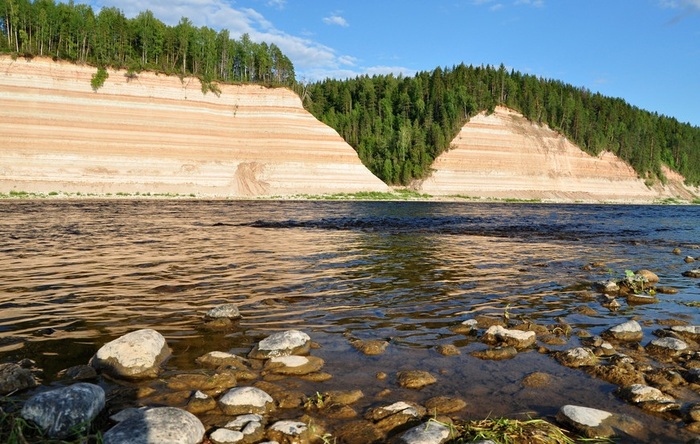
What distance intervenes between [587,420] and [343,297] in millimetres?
5875

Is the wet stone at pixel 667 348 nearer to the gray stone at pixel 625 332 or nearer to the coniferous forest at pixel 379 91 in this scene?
the gray stone at pixel 625 332

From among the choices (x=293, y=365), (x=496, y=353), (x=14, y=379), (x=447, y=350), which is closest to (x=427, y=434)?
(x=293, y=365)

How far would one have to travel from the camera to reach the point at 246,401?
Result: 458cm

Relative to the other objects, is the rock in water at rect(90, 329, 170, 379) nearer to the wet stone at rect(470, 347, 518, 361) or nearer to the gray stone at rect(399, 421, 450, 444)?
the gray stone at rect(399, 421, 450, 444)

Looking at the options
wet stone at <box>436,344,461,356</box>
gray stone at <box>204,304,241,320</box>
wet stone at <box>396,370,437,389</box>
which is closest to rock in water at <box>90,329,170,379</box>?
gray stone at <box>204,304,241,320</box>

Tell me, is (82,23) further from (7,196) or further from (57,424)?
(57,424)

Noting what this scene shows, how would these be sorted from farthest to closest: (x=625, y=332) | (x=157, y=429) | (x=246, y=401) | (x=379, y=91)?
1. (x=379, y=91)
2. (x=625, y=332)
3. (x=246, y=401)
4. (x=157, y=429)

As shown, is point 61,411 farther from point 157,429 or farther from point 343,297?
point 343,297

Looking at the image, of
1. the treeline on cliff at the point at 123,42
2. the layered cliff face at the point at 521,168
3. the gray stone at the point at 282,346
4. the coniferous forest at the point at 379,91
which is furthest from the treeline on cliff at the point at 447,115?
the gray stone at the point at 282,346

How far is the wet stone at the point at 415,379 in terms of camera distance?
17.2 feet

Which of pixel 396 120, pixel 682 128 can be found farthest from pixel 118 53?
pixel 682 128

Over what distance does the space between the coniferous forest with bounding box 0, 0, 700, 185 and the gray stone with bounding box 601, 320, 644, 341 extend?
7194 cm

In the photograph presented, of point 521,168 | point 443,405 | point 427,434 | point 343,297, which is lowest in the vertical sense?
point 343,297

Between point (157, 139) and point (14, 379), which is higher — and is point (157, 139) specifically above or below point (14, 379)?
above
